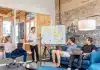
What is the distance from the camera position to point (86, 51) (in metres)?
5.77

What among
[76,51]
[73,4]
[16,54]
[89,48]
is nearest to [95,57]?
[76,51]

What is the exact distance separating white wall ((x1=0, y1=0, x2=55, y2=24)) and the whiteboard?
1039 millimetres

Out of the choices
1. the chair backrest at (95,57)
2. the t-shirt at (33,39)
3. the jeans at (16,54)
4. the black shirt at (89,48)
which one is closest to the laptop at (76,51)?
the black shirt at (89,48)

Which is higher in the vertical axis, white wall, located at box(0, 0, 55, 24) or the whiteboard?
white wall, located at box(0, 0, 55, 24)

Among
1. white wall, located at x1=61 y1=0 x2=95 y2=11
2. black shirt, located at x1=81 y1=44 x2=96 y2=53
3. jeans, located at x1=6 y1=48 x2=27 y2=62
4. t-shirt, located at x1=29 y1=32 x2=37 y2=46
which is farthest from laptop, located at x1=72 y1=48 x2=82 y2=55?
white wall, located at x1=61 y1=0 x2=95 y2=11

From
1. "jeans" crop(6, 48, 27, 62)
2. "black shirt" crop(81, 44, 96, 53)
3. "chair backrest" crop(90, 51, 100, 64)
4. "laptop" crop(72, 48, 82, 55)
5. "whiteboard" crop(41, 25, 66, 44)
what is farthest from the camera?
"whiteboard" crop(41, 25, 66, 44)

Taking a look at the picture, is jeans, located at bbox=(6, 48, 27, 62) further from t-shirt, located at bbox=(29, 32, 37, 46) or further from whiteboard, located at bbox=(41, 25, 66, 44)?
whiteboard, located at bbox=(41, 25, 66, 44)

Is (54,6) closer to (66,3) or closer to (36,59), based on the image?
(66,3)

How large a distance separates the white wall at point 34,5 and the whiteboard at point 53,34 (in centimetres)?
104

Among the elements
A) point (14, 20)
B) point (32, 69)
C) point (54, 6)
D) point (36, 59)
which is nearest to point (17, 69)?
point (32, 69)

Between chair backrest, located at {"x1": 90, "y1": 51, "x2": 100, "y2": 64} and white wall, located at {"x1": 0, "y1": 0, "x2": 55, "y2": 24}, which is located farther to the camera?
white wall, located at {"x1": 0, "y1": 0, "x2": 55, "y2": 24}

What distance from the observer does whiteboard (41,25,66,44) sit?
7402 millimetres

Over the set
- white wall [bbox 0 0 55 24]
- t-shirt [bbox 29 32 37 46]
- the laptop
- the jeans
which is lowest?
the jeans

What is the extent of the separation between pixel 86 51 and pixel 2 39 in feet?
10.6
